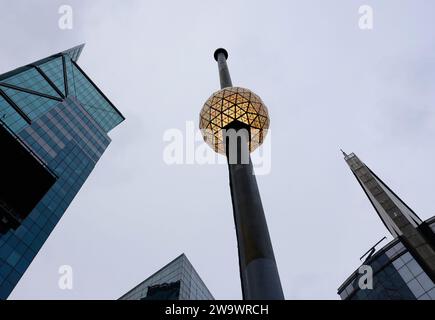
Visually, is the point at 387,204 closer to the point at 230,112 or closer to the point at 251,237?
the point at 230,112

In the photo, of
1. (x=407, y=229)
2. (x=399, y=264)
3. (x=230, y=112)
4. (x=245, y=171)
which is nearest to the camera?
(x=245, y=171)

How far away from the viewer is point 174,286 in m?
46.6

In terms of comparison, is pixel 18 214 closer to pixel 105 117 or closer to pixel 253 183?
pixel 253 183

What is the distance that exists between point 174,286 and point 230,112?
137 ft

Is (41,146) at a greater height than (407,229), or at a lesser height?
greater

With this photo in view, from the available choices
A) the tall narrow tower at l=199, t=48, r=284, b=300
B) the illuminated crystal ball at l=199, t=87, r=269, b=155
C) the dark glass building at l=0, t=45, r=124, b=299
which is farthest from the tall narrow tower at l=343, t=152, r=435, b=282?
the dark glass building at l=0, t=45, r=124, b=299

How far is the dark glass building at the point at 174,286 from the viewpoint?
150ft

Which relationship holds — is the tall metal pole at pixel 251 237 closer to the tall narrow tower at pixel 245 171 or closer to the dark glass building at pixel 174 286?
the tall narrow tower at pixel 245 171

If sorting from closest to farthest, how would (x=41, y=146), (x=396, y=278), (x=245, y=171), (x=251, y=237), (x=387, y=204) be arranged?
1. (x=251, y=237)
2. (x=245, y=171)
3. (x=396, y=278)
4. (x=387, y=204)
5. (x=41, y=146)

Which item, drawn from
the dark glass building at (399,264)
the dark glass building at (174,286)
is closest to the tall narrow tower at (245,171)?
the dark glass building at (399,264)

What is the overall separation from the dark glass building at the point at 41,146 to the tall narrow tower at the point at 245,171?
24.6 meters

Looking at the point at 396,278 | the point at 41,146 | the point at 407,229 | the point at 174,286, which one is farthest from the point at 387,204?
the point at 41,146

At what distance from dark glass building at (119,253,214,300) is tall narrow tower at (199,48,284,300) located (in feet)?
121
